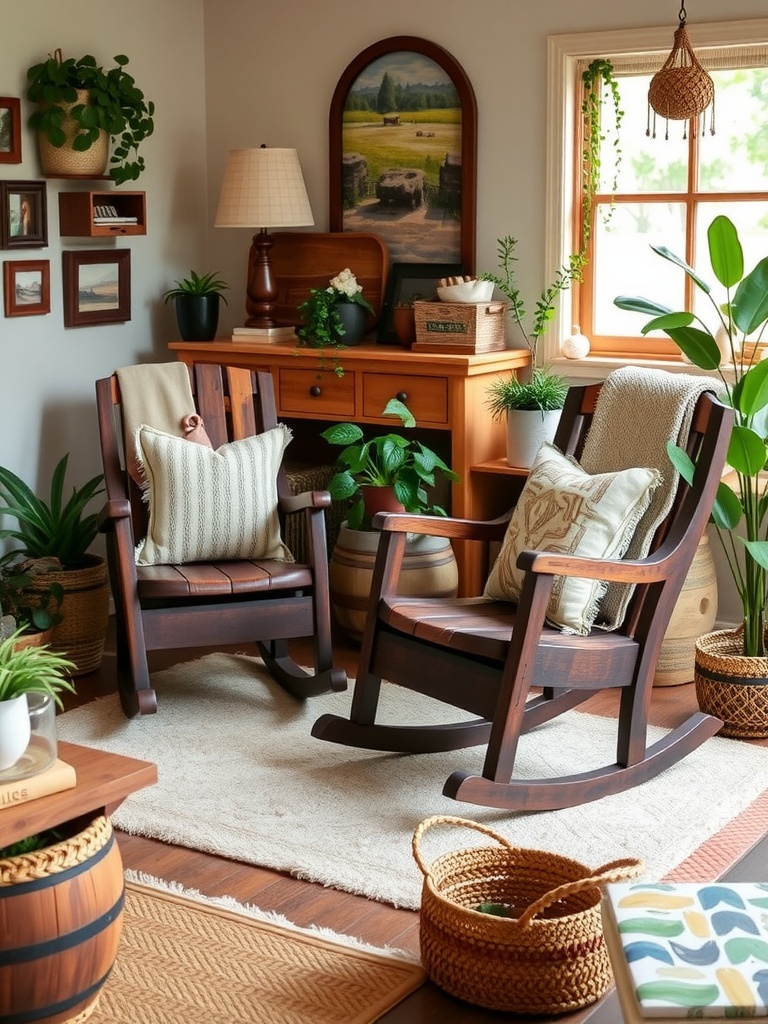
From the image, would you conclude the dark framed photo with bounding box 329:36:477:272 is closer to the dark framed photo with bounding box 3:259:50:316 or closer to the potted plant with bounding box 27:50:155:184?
the potted plant with bounding box 27:50:155:184

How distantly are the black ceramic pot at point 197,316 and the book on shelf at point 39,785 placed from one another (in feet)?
9.33

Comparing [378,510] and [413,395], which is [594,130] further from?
[378,510]

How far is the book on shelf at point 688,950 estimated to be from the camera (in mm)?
1650

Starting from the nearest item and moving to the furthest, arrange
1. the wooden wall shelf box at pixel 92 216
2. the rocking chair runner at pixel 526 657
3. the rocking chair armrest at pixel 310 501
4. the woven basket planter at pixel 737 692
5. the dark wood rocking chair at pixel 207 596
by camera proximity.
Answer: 1. the rocking chair runner at pixel 526 657
2. the woven basket planter at pixel 737 692
3. the dark wood rocking chair at pixel 207 596
4. the rocking chair armrest at pixel 310 501
5. the wooden wall shelf box at pixel 92 216

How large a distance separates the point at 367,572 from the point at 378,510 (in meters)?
0.21

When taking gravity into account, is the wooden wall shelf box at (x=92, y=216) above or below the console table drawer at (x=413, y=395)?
above

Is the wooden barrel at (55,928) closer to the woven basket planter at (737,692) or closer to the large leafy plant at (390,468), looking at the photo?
the woven basket planter at (737,692)

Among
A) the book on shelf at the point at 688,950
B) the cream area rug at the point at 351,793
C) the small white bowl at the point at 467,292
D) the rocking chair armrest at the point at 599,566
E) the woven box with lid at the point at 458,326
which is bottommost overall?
the cream area rug at the point at 351,793

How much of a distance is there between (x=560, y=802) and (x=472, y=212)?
7.53 feet

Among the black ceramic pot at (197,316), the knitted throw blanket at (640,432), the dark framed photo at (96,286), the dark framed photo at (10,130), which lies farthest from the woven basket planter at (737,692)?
the dark framed photo at (10,130)

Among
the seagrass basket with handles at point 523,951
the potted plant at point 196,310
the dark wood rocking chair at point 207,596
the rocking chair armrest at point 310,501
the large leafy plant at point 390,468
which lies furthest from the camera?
the potted plant at point 196,310

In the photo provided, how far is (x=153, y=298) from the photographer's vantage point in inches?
200

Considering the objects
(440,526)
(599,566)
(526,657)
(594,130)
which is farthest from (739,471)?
(594,130)

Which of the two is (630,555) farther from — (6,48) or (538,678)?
(6,48)
